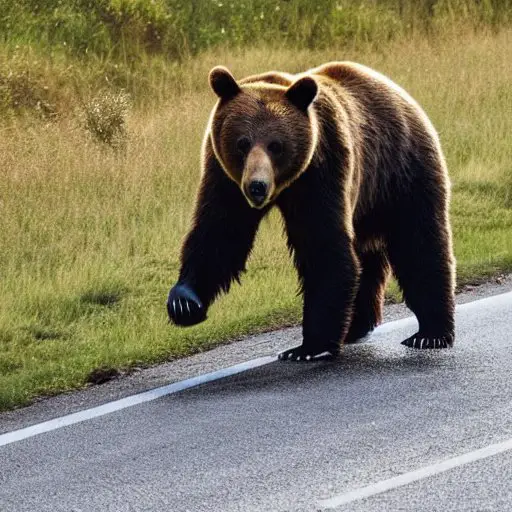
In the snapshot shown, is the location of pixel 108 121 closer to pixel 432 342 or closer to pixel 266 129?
pixel 432 342

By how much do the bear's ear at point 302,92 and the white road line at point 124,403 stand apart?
124 cm

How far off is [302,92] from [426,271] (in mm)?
1206

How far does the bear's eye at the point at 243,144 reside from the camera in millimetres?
7094

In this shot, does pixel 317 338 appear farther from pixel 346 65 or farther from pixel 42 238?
pixel 42 238

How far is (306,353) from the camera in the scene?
7.34 meters

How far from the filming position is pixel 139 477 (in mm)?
5742

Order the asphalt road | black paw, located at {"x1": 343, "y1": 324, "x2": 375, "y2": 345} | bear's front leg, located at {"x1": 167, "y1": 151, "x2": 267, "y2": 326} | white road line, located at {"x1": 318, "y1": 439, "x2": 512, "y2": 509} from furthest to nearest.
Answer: black paw, located at {"x1": 343, "y1": 324, "x2": 375, "y2": 345}, bear's front leg, located at {"x1": 167, "y1": 151, "x2": 267, "y2": 326}, the asphalt road, white road line, located at {"x1": 318, "y1": 439, "x2": 512, "y2": 509}

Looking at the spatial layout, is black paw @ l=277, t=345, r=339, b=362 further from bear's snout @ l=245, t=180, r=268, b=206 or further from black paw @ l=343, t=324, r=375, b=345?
bear's snout @ l=245, t=180, r=268, b=206

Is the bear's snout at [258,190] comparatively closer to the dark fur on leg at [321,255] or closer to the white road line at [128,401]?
the dark fur on leg at [321,255]

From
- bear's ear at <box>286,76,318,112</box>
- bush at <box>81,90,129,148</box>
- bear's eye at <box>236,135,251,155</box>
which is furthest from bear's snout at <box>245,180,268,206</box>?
bush at <box>81,90,129,148</box>

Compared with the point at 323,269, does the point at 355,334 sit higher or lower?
lower

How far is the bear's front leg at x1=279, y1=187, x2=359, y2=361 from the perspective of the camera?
23.5ft

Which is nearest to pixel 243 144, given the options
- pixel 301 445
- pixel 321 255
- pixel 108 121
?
pixel 321 255

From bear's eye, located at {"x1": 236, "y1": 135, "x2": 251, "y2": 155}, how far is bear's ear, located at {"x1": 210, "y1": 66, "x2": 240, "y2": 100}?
0.78 feet
